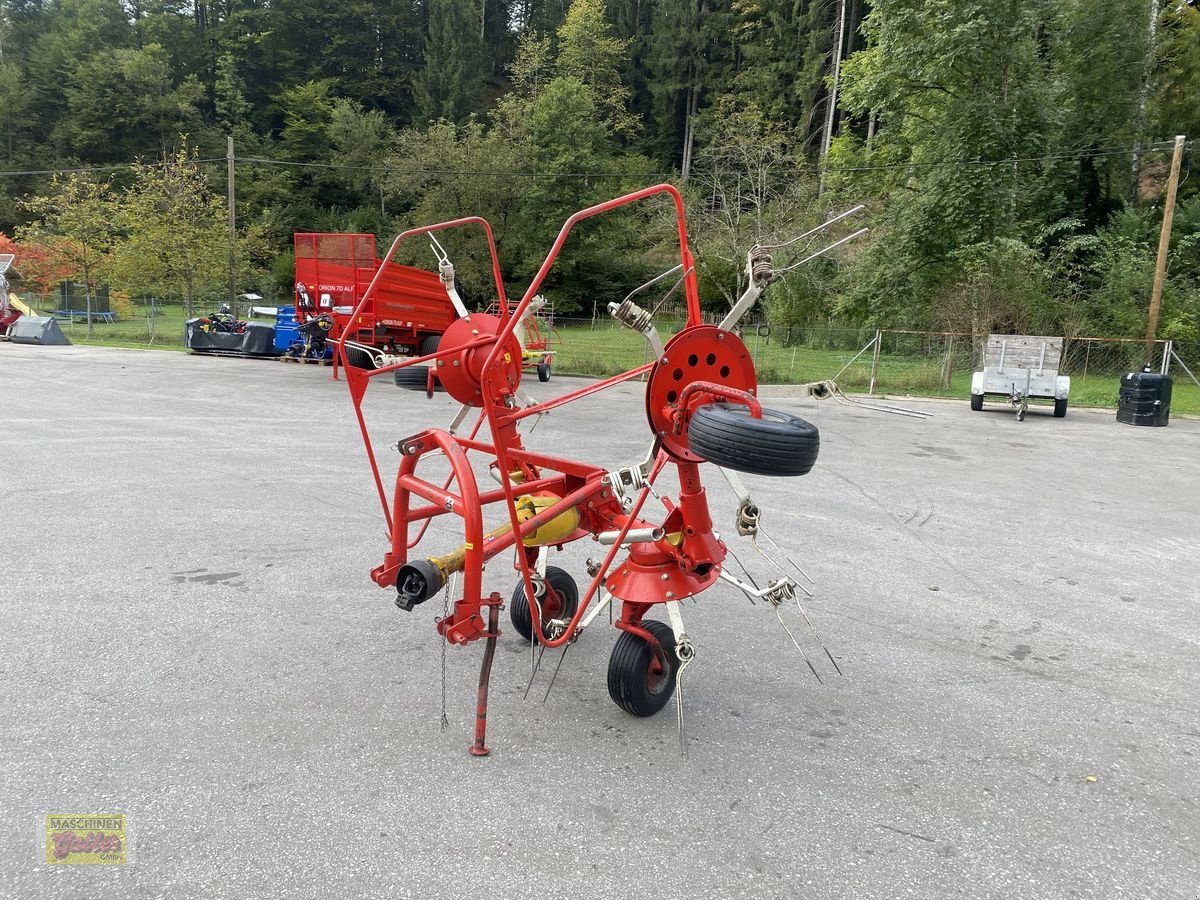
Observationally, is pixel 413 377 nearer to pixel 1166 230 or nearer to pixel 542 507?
pixel 542 507

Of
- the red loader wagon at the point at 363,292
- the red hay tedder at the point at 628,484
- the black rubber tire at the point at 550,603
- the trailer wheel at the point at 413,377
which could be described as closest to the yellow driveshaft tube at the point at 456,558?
the red hay tedder at the point at 628,484

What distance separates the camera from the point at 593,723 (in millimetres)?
3350

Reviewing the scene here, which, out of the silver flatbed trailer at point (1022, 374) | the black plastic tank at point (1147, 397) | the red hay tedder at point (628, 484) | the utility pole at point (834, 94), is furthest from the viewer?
the utility pole at point (834, 94)

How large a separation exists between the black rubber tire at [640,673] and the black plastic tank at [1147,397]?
560 inches

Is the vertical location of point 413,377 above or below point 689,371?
below

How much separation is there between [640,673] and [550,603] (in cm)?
94

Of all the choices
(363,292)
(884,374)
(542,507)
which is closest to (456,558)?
(542,507)

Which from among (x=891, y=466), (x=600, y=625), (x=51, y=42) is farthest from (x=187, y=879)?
(x=51, y=42)

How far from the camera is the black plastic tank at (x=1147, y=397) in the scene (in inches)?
545

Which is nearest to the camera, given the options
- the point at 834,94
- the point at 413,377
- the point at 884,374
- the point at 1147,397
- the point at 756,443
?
the point at 756,443

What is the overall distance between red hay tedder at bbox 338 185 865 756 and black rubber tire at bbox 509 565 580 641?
0.69ft

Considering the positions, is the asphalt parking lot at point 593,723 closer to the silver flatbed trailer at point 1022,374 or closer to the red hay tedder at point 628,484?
the red hay tedder at point 628,484

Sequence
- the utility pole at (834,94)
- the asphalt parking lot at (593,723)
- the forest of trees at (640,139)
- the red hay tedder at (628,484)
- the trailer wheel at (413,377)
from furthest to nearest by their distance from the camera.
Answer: the utility pole at (834,94), the forest of trees at (640,139), the trailer wheel at (413,377), the red hay tedder at (628,484), the asphalt parking lot at (593,723)

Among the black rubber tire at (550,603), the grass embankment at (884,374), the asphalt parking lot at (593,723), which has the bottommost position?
the asphalt parking lot at (593,723)
